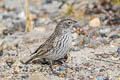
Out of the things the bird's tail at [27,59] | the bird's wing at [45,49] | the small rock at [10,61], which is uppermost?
the bird's wing at [45,49]

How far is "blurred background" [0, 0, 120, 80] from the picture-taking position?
28.0ft

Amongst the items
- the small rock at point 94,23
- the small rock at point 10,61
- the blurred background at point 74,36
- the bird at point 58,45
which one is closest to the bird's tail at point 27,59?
the bird at point 58,45

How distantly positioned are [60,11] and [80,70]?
5.79 metres

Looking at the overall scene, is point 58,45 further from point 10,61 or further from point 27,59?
point 10,61

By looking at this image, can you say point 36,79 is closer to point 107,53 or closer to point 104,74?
point 104,74

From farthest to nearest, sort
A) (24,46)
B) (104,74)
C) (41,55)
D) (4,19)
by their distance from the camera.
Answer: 1. (4,19)
2. (24,46)
3. (41,55)
4. (104,74)

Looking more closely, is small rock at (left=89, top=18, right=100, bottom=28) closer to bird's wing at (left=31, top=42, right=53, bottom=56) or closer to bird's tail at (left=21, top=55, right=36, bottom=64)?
bird's tail at (left=21, top=55, right=36, bottom=64)

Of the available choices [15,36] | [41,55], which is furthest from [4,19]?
[41,55]

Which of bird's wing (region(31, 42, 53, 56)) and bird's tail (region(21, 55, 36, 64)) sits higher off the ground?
bird's wing (region(31, 42, 53, 56))

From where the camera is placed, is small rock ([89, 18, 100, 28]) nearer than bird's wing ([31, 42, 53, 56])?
No

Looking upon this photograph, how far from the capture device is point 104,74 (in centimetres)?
825

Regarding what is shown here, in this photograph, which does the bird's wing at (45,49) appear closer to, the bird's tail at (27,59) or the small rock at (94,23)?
the bird's tail at (27,59)

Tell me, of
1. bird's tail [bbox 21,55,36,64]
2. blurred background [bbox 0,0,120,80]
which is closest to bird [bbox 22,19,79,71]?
bird's tail [bbox 21,55,36,64]

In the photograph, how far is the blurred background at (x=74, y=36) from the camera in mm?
8523
